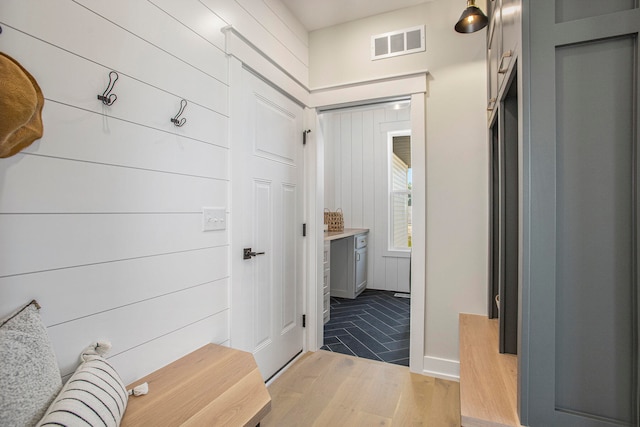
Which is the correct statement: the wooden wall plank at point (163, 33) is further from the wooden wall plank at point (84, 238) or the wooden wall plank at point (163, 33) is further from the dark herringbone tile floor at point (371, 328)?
the dark herringbone tile floor at point (371, 328)

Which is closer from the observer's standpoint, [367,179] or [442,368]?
[442,368]

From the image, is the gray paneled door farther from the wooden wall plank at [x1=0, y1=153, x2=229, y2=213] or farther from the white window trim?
the white window trim

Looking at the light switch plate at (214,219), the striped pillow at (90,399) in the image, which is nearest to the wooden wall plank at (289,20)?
the light switch plate at (214,219)

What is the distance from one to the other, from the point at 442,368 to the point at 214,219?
1992 mm

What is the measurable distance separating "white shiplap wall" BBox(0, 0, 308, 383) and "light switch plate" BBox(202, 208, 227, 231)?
34mm

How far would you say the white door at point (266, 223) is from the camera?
6.43 feet

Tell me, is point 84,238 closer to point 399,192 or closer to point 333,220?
point 333,220

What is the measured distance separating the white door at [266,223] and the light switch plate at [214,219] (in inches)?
3.7

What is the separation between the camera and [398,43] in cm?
256

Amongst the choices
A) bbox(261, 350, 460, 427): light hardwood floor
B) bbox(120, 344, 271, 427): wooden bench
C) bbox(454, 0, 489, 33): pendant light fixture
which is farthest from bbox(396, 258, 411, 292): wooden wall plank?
bbox(120, 344, 271, 427): wooden bench

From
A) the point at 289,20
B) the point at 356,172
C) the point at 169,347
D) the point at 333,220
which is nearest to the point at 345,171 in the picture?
the point at 356,172

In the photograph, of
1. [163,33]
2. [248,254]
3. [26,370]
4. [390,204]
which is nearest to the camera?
[26,370]

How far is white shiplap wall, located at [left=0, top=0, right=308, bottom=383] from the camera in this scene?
101 cm

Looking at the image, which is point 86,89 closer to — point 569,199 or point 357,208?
point 569,199
